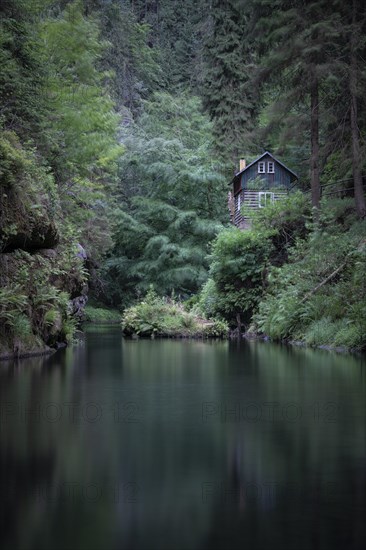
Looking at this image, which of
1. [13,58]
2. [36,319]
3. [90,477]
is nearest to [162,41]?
[13,58]

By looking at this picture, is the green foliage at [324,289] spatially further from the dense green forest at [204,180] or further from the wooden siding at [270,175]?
the wooden siding at [270,175]

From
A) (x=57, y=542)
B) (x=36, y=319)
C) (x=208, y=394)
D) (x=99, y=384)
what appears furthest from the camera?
(x=36, y=319)

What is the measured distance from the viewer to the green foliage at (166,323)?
948 inches

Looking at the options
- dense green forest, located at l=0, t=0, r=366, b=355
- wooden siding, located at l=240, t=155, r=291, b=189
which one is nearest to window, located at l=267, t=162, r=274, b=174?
wooden siding, located at l=240, t=155, r=291, b=189

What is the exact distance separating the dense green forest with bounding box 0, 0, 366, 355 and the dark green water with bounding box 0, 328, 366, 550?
6271mm

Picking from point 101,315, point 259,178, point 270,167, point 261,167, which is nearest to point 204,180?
point 261,167

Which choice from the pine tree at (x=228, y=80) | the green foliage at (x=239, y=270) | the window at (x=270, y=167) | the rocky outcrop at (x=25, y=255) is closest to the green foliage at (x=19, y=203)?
the rocky outcrop at (x=25, y=255)

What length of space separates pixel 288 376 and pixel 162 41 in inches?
2379

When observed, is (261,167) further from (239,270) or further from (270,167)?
(239,270)

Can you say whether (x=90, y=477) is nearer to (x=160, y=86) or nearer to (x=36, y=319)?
(x=36, y=319)

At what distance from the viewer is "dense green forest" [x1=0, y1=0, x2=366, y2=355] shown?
49.9 feet

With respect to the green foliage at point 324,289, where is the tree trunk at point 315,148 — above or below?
above

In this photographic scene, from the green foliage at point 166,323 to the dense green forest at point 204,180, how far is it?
1578mm

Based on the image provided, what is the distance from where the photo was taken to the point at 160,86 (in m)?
59.2
